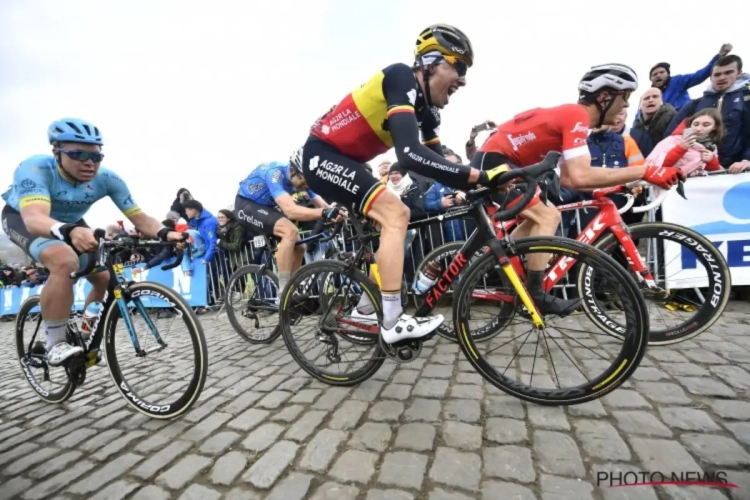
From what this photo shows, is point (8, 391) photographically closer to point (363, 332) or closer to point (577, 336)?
point (363, 332)

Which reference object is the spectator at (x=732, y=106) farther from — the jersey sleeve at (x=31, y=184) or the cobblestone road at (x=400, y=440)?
the jersey sleeve at (x=31, y=184)

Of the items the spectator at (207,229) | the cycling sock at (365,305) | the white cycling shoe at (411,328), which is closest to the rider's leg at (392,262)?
the white cycling shoe at (411,328)

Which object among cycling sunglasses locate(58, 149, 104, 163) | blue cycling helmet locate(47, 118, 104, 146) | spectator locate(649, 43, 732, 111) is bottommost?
cycling sunglasses locate(58, 149, 104, 163)

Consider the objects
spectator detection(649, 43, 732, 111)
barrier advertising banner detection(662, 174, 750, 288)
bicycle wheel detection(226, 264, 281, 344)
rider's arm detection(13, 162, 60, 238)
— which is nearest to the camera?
rider's arm detection(13, 162, 60, 238)

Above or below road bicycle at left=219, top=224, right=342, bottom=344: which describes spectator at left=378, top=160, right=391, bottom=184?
above

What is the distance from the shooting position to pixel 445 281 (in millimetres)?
2570

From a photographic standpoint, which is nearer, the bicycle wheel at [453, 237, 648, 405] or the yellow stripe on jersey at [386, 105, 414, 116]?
the bicycle wheel at [453, 237, 648, 405]

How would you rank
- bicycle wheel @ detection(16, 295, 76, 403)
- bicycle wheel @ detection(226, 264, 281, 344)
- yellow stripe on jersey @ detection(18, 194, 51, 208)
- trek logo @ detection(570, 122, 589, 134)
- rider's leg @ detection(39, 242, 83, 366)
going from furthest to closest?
bicycle wheel @ detection(226, 264, 281, 344) < bicycle wheel @ detection(16, 295, 76, 403) < trek logo @ detection(570, 122, 589, 134) < rider's leg @ detection(39, 242, 83, 366) < yellow stripe on jersey @ detection(18, 194, 51, 208)

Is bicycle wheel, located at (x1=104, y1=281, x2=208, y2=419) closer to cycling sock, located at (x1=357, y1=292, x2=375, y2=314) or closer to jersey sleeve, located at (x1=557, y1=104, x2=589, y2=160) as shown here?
cycling sock, located at (x1=357, y1=292, x2=375, y2=314)

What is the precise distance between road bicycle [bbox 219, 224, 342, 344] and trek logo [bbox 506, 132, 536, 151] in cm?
229

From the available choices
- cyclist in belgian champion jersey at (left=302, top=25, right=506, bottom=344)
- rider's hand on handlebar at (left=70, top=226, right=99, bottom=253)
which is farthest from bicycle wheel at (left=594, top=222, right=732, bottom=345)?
rider's hand on handlebar at (left=70, top=226, right=99, bottom=253)

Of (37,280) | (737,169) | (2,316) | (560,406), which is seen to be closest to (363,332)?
(560,406)

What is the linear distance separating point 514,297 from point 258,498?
188 cm

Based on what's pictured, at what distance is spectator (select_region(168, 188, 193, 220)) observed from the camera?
28.7 ft
